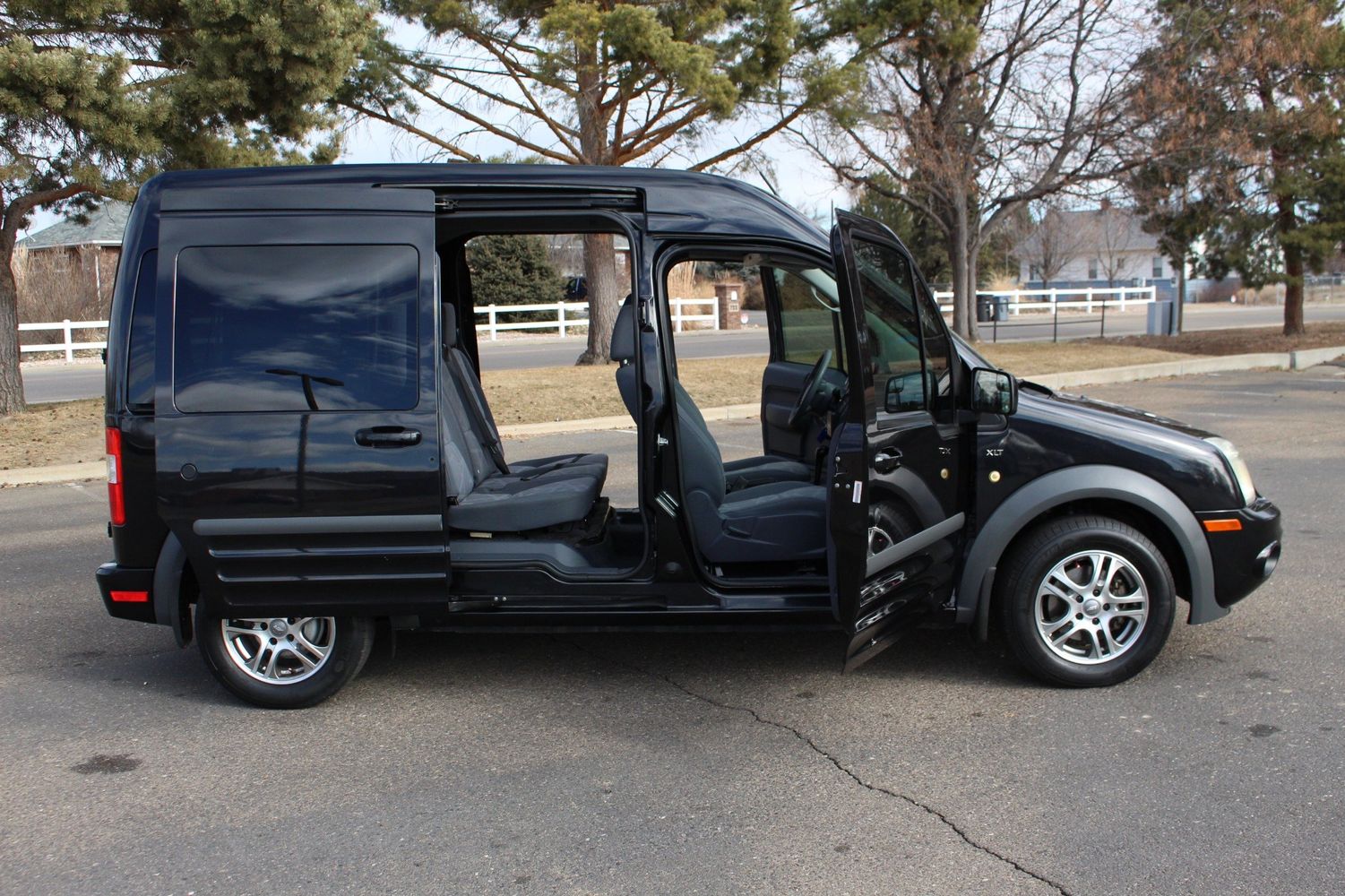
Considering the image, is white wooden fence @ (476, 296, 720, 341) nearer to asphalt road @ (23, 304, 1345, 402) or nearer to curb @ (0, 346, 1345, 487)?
asphalt road @ (23, 304, 1345, 402)

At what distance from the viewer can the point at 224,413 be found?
4.49 metres

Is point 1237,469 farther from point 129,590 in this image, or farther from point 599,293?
point 599,293

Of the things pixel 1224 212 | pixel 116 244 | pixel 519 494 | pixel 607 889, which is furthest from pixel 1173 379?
pixel 116 244

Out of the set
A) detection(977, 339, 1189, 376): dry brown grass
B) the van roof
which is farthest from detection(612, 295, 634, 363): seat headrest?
detection(977, 339, 1189, 376): dry brown grass

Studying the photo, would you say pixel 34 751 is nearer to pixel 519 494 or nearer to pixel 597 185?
pixel 519 494

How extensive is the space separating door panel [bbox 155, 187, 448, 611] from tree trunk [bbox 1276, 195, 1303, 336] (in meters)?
23.6

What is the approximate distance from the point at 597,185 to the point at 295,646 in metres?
2.26

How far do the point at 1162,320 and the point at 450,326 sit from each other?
2639 cm

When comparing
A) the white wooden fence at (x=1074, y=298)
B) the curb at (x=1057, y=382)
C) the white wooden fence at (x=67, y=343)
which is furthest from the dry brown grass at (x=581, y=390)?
the white wooden fence at (x=1074, y=298)

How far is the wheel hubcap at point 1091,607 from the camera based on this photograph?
4758 mm

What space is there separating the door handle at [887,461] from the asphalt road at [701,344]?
1475cm

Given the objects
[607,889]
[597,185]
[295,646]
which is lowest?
[607,889]

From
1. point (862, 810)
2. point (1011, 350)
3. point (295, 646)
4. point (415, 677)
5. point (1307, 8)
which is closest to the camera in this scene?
point (862, 810)

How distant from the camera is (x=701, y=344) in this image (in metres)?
31.8
